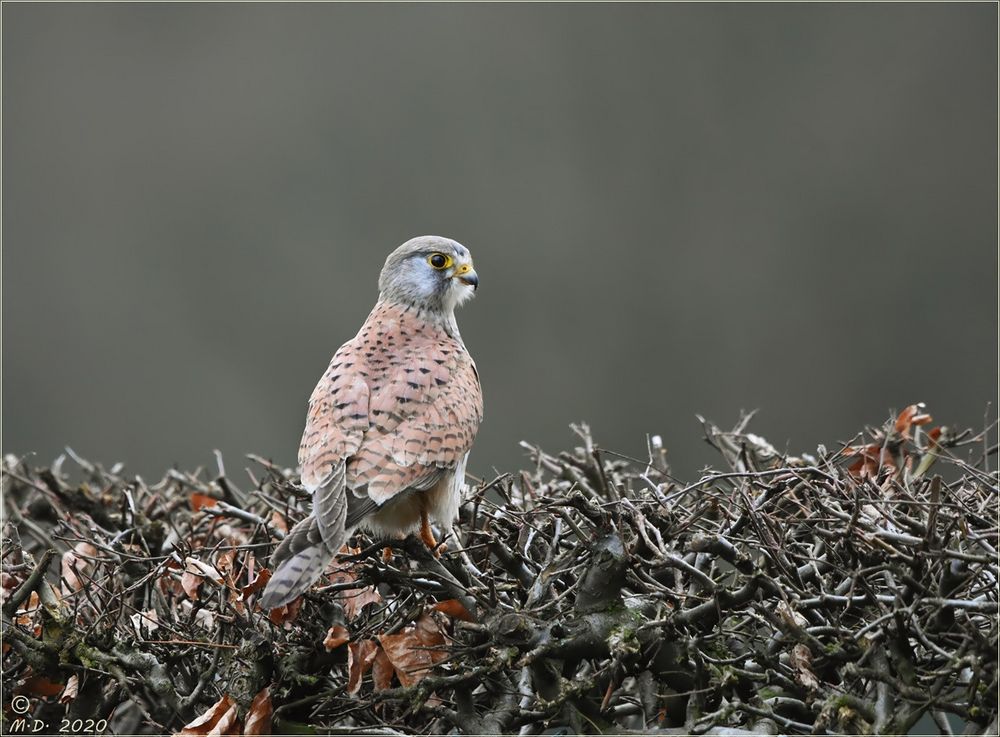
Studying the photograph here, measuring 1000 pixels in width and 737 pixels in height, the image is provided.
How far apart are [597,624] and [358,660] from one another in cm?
33

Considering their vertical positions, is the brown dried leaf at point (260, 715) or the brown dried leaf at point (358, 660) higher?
the brown dried leaf at point (358, 660)

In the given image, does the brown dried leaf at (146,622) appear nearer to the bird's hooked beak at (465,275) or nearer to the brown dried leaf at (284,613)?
the brown dried leaf at (284,613)

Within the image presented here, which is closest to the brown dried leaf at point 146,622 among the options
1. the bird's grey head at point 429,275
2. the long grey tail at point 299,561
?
the long grey tail at point 299,561

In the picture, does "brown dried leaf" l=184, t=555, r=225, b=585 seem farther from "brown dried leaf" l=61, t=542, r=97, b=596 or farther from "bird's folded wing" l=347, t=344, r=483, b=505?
"brown dried leaf" l=61, t=542, r=97, b=596

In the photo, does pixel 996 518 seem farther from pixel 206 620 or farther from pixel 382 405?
pixel 206 620

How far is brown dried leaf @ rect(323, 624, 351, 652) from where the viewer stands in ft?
4.54

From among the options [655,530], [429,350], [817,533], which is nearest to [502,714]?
[655,530]

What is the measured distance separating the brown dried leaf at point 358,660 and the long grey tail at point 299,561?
11cm

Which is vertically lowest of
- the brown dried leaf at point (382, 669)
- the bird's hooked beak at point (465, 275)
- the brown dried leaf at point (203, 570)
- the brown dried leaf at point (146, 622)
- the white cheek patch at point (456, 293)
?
the brown dried leaf at point (382, 669)

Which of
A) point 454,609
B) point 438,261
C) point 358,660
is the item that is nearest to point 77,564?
point 358,660

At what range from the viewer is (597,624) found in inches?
49.2

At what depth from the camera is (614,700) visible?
1.30 meters

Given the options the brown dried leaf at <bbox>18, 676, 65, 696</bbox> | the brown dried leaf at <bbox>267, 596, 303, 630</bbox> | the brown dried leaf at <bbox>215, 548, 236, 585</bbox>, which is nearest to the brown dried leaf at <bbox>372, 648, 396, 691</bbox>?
the brown dried leaf at <bbox>267, 596, 303, 630</bbox>

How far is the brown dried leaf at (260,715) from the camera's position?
132 cm
